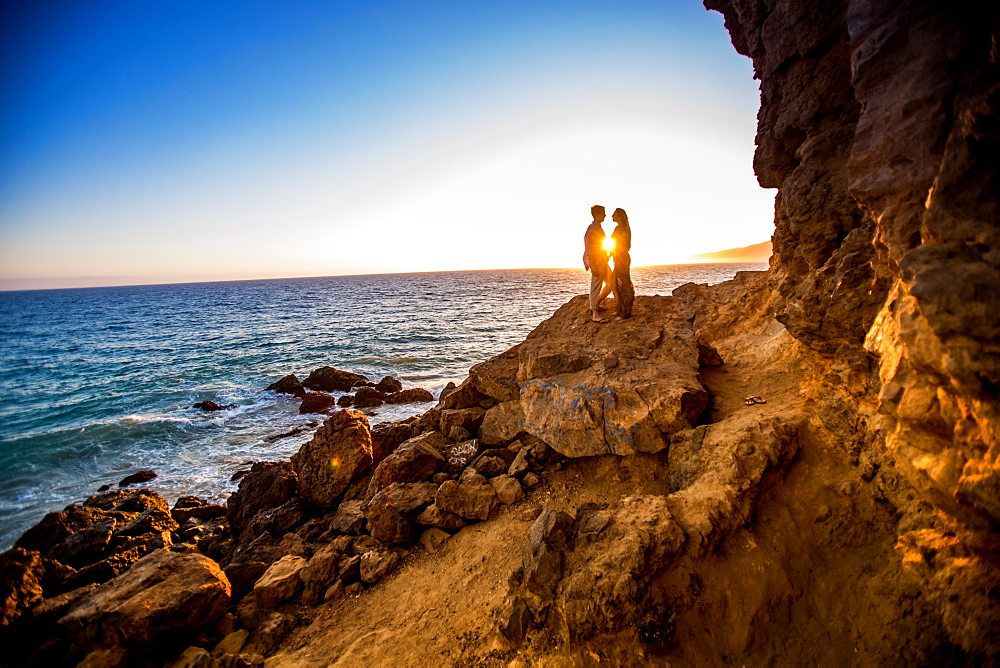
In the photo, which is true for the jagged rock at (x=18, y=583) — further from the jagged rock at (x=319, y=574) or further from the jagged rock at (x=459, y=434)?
the jagged rock at (x=459, y=434)

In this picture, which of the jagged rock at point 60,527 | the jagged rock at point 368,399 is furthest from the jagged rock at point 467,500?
the jagged rock at point 368,399

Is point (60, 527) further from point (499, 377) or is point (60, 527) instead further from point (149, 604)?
point (499, 377)

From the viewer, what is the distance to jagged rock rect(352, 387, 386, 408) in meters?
17.1

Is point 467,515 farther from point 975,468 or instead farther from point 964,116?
point 964,116

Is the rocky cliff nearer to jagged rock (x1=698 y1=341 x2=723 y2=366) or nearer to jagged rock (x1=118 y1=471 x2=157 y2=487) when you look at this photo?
jagged rock (x1=698 y1=341 x2=723 y2=366)

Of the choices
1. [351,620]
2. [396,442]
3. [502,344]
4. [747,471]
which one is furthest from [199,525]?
[502,344]

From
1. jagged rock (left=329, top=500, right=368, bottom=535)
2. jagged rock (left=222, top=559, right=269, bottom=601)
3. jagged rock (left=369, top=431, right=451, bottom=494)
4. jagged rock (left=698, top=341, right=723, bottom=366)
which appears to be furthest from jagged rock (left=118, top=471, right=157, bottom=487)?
jagged rock (left=698, top=341, right=723, bottom=366)

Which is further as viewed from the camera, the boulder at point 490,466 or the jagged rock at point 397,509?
the boulder at point 490,466

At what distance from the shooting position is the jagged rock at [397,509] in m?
6.05

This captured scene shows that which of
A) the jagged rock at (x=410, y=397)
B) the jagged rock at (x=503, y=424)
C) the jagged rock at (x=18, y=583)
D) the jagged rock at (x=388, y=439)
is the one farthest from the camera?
the jagged rock at (x=410, y=397)

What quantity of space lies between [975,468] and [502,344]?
950 inches

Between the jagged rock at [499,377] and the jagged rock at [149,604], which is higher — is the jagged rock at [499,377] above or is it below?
above

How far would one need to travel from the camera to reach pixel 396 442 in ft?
31.6

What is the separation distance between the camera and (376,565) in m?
5.64
